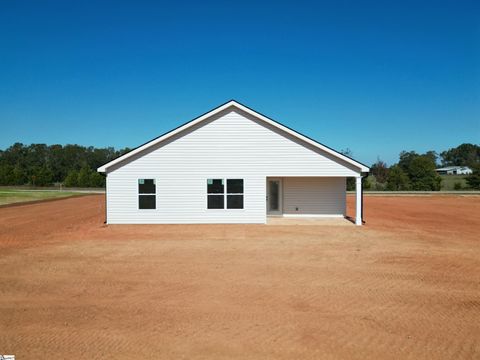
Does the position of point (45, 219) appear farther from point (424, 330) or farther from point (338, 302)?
point (424, 330)

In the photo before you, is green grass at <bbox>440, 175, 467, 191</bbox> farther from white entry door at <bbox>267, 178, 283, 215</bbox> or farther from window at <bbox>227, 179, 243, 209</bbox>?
window at <bbox>227, 179, 243, 209</bbox>

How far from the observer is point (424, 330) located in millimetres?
5512

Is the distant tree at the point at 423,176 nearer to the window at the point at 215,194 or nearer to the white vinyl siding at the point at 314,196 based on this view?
the white vinyl siding at the point at 314,196

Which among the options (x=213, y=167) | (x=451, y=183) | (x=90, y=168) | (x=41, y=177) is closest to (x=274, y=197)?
(x=213, y=167)

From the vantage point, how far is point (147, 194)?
18203 mm

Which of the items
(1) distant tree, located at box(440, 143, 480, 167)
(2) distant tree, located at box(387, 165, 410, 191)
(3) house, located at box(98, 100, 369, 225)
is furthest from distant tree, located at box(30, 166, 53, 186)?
(1) distant tree, located at box(440, 143, 480, 167)

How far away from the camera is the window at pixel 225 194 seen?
18078mm

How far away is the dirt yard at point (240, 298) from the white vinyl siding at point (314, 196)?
281 inches

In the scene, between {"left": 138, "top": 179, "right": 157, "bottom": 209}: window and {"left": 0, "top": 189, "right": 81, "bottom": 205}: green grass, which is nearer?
{"left": 138, "top": 179, "right": 157, "bottom": 209}: window

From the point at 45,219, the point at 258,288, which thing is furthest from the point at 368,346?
the point at 45,219

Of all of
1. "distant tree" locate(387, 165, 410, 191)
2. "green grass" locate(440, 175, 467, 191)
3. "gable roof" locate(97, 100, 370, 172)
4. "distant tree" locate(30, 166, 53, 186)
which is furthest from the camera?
"distant tree" locate(30, 166, 53, 186)

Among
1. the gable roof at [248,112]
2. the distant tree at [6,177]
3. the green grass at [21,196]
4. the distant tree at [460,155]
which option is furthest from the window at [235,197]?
the distant tree at [460,155]

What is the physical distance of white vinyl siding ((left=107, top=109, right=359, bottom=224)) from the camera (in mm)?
18031

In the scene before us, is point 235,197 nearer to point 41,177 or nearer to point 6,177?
point 41,177
